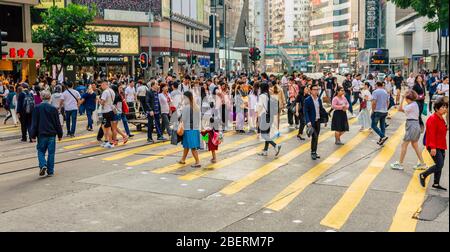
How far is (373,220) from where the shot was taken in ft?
26.2

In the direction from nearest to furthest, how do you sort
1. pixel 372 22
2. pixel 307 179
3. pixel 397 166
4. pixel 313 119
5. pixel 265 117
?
pixel 307 179
pixel 397 166
pixel 313 119
pixel 265 117
pixel 372 22

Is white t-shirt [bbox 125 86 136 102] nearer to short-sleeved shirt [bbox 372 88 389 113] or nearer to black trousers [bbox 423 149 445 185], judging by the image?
short-sleeved shirt [bbox 372 88 389 113]

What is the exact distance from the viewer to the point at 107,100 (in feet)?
50.4

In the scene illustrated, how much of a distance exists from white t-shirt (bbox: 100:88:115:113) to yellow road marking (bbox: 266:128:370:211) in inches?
241

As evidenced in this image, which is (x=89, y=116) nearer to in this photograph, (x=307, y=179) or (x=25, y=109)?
(x=25, y=109)

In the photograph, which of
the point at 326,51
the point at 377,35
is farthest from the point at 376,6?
the point at 326,51

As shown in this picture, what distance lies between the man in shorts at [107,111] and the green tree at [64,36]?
2032 centimetres

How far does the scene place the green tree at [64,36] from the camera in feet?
114

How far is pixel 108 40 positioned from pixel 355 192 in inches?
1935

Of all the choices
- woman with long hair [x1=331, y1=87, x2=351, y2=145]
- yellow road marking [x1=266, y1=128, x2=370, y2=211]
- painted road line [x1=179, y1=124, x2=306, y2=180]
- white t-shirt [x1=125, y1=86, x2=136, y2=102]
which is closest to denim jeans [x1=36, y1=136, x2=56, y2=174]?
painted road line [x1=179, y1=124, x2=306, y2=180]

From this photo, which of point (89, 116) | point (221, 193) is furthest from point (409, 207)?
point (89, 116)

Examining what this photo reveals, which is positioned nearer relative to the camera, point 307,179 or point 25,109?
point 307,179
